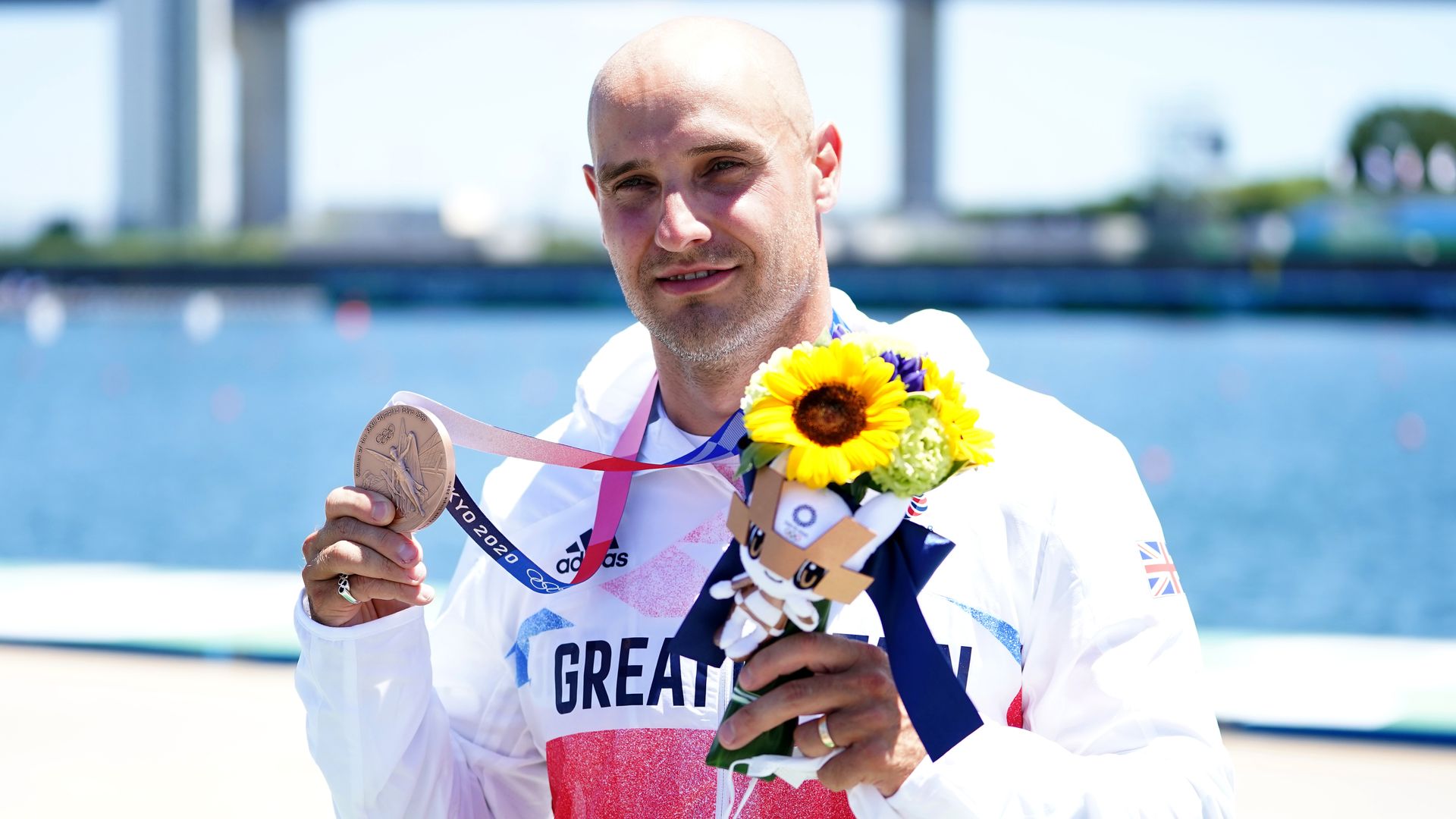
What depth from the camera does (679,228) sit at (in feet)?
4.79

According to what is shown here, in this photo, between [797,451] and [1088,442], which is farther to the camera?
[1088,442]

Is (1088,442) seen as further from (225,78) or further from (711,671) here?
(225,78)

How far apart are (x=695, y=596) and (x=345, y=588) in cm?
38

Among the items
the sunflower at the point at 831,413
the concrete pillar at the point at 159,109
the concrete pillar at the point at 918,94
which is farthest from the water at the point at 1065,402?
the concrete pillar at the point at 159,109

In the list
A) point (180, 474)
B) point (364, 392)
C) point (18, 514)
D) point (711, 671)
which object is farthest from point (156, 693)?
point (364, 392)

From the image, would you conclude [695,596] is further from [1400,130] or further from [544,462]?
[1400,130]

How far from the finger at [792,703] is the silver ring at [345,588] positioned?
17.7 inches

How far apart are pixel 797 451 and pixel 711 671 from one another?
51cm

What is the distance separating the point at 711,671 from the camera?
62.0 inches

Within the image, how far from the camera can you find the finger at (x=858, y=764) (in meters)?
1.19

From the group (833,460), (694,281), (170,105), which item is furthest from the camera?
(170,105)

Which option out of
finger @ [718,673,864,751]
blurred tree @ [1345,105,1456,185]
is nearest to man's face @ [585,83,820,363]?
finger @ [718,673,864,751]

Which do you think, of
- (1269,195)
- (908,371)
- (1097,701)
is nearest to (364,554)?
(908,371)

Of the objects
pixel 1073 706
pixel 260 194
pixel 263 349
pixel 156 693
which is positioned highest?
pixel 260 194
